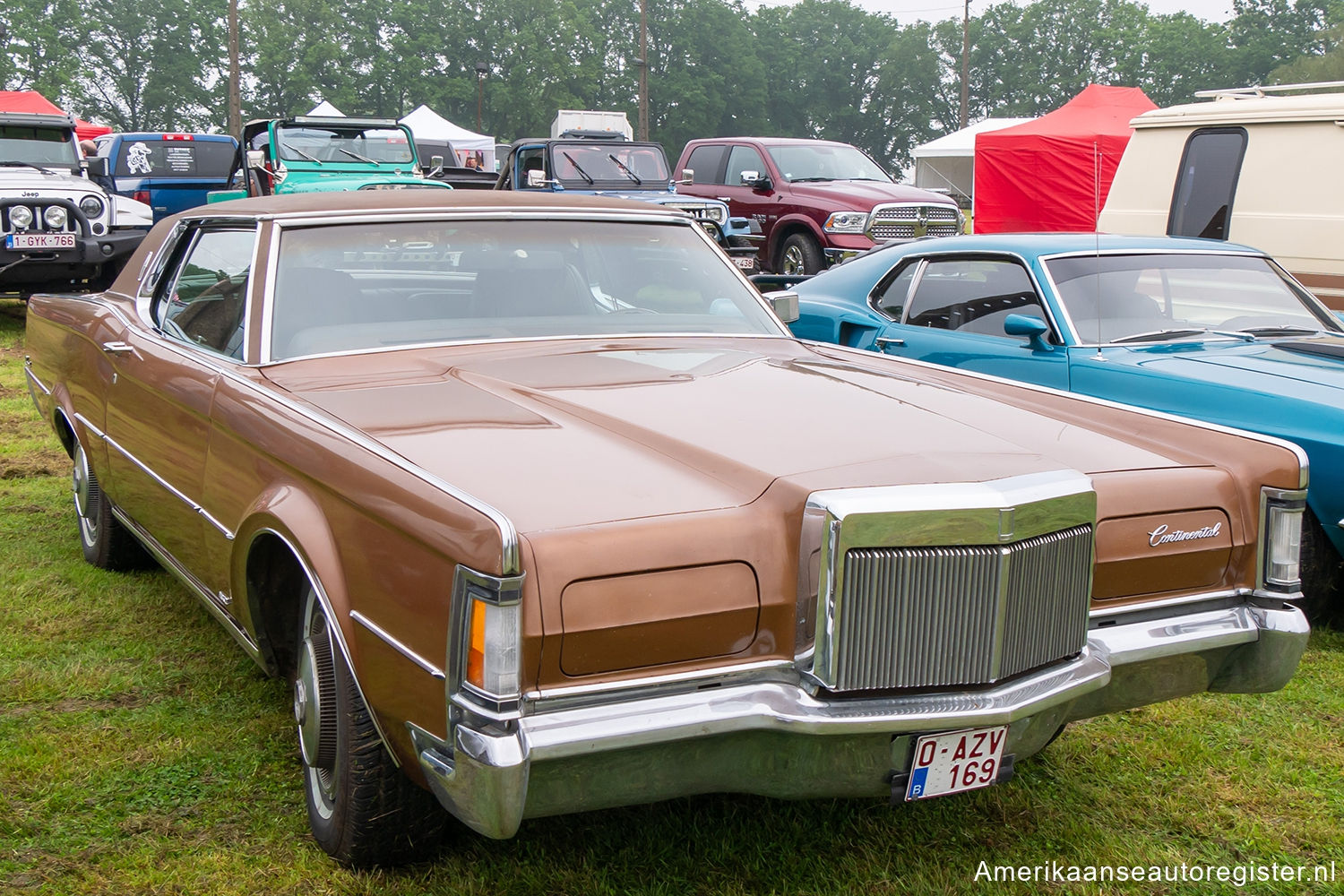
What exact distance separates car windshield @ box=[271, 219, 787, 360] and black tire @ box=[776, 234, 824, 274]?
8.91m

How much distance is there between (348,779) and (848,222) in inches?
422

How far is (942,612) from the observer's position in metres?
2.11

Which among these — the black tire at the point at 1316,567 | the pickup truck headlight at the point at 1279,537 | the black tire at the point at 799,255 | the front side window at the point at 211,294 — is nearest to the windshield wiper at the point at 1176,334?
the black tire at the point at 1316,567

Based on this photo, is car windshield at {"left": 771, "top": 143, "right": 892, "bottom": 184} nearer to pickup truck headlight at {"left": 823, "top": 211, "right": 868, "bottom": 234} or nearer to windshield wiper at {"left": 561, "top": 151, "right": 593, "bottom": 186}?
pickup truck headlight at {"left": 823, "top": 211, "right": 868, "bottom": 234}

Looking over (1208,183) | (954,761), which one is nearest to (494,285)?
(954,761)

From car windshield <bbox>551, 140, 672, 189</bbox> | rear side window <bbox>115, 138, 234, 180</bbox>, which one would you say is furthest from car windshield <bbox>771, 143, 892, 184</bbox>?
rear side window <bbox>115, 138, 234, 180</bbox>

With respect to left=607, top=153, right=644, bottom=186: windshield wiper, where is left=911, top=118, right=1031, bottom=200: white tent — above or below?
above

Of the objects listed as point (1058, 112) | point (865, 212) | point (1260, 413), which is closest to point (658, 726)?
point (1260, 413)

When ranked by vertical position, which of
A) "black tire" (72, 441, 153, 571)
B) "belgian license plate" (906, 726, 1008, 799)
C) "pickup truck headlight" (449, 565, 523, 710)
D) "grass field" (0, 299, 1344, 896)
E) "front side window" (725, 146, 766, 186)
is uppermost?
"front side window" (725, 146, 766, 186)

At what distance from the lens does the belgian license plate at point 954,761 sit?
217 centimetres

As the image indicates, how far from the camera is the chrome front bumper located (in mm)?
1919

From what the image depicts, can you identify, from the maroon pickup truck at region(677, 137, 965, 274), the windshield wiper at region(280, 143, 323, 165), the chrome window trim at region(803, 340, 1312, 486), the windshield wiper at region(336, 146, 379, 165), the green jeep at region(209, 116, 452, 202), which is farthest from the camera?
the windshield wiper at region(336, 146, 379, 165)

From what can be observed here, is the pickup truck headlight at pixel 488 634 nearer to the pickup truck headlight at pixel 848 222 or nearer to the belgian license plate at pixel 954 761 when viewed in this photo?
the belgian license plate at pixel 954 761

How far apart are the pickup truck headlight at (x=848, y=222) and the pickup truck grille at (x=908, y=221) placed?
0.08 metres
